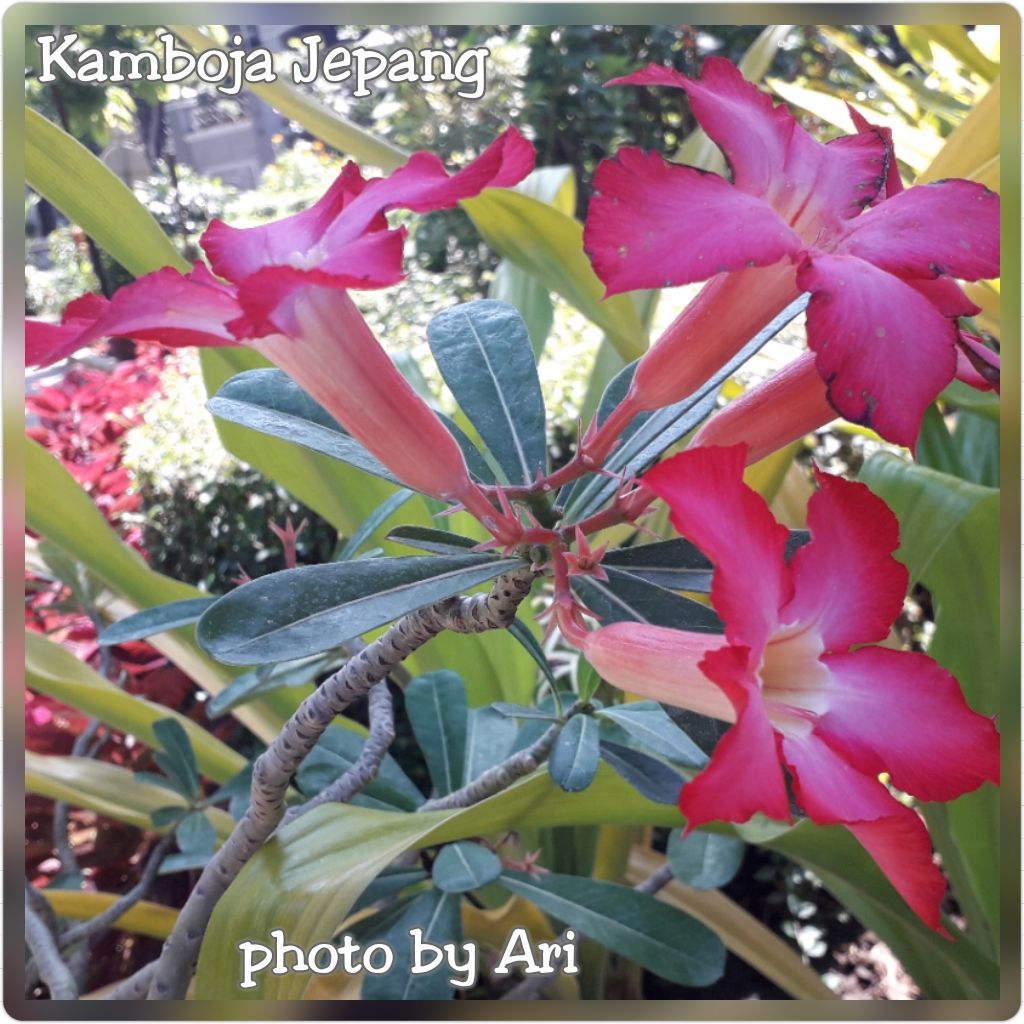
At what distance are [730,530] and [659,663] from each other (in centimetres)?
4

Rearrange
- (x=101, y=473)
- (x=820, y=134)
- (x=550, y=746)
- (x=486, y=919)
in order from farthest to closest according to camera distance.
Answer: (x=820, y=134), (x=101, y=473), (x=486, y=919), (x=550, y=746)

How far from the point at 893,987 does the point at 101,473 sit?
0.65 metres

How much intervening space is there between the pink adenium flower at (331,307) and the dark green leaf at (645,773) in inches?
6.8

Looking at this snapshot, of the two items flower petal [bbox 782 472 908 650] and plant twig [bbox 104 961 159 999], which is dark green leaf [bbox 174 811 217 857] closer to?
plant twig [bbox 104 961 159 999]

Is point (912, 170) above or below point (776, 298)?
above

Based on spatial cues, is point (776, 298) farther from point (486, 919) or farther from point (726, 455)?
point (486, 919)

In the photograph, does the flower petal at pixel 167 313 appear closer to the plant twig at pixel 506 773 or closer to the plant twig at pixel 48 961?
the plant twig at pixel 506 773

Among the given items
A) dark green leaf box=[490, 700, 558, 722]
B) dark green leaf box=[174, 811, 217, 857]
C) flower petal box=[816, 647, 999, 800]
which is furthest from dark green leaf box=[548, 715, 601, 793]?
dark green leaf box=[174, 811, 217, 857]

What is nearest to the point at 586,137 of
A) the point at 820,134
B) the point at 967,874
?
the point at 820,134

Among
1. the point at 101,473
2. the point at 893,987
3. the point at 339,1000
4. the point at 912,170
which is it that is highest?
the point at 912,170

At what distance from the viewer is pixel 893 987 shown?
1.89 feet

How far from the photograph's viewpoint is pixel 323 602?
25 centimetres

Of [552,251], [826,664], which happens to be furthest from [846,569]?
[552,251]

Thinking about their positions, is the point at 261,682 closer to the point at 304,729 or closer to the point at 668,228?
the point at 304,729
